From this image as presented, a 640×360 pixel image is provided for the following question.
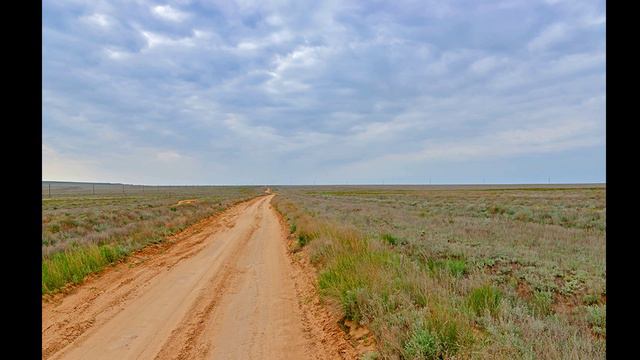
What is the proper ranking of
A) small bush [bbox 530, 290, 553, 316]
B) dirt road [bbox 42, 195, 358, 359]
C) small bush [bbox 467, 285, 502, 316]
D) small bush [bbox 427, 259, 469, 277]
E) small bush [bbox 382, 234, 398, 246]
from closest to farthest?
dirt road [bbox 42, 195, 358, 359] → small bush [bbox 467, 285, 502, 316] → small bush [bbox 530, 290, 553, 316] → small bush [bbox 427, 259, 469, 277] → small bush [bbox 382, 234, 398, 246]

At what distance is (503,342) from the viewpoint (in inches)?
167

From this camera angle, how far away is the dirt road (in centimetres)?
527

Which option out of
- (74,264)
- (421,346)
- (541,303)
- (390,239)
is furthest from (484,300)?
(74,264)

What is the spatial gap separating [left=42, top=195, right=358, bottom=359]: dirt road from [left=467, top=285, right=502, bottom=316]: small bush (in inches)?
79.0

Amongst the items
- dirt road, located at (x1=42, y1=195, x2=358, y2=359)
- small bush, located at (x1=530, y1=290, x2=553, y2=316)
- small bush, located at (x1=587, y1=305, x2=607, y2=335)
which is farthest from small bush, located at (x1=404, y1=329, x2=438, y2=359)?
small bush, located at (x1=587, y1=305, x2=607, y2=335)

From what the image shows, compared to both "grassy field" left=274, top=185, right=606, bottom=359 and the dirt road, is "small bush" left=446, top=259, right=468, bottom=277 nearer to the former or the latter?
"grassy field" left=274, top=185, right=606, bottom=359

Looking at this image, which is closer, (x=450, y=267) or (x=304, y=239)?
(x=450, y=267)

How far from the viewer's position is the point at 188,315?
656 centimetres

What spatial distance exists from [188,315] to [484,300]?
477cm

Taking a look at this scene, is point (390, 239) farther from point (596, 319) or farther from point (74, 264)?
point (74, 264)

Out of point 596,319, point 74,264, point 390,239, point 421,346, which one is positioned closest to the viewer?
point 421,346

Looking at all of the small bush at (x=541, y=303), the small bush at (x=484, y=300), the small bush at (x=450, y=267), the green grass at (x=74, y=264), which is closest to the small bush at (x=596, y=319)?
the small bush at (x=541, y=303)
